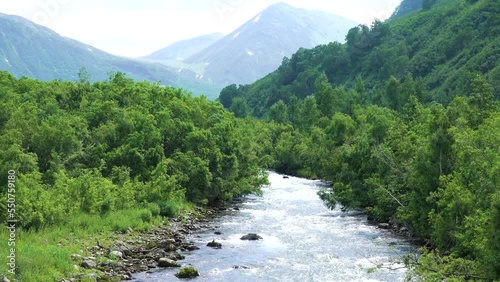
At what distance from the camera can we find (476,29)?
502 feet

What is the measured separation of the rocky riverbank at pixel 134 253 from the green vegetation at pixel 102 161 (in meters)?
0.99

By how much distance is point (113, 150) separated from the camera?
56.9 meters

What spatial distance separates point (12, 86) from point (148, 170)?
2811 centimetres

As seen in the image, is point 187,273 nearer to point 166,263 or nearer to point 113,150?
point 166,263

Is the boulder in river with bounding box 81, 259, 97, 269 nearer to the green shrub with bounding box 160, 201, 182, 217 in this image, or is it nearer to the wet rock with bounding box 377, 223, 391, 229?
the green shrub with bounding box 160, 201, 182, 217

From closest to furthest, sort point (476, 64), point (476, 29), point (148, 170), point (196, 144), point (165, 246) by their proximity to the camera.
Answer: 1. point (165, 246)
2. point (148, 170)
3. point (196, 144)
4. point (476, 64)
5. point (476, 29)

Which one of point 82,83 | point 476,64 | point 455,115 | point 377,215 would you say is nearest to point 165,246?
point 377,215

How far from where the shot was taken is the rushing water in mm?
35625

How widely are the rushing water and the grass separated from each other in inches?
186

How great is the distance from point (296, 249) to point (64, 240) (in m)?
17.6

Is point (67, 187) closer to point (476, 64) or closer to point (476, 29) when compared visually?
point (476, 64)

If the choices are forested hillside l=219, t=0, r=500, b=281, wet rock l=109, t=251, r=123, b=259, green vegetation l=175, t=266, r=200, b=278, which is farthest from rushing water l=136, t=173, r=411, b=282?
wet rock l=109, t=251, r=123, b=259

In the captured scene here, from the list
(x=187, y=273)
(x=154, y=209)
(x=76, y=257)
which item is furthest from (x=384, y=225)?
(x=76, y=257)

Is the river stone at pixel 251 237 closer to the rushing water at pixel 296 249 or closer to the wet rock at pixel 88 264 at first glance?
the rushing water at pixel 296 249
